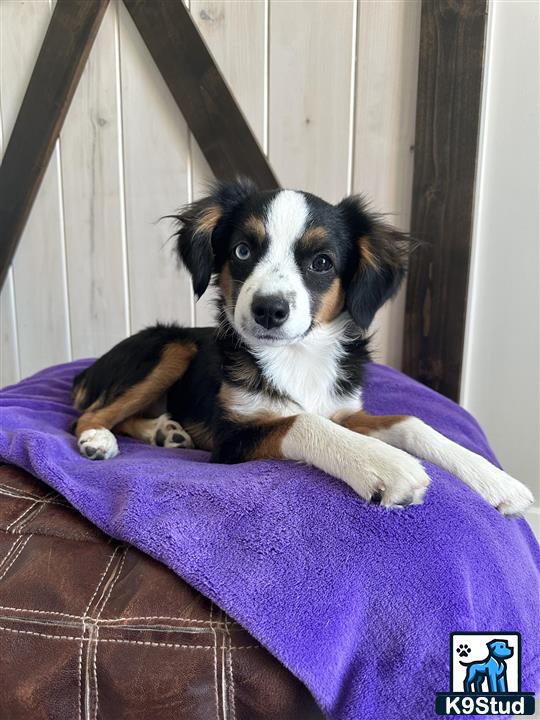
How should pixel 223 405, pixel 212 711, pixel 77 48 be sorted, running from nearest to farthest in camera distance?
pixel 212 711 < pixel 223 405 < pixel 77 48

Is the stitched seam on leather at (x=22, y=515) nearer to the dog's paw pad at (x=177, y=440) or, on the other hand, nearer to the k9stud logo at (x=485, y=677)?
the dog's paw pad at (x=177, y=440)

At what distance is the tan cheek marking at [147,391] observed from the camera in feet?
5.44

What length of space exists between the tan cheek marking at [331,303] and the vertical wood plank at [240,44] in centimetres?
70

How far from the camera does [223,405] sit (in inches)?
55.9

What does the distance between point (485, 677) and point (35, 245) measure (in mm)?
2354

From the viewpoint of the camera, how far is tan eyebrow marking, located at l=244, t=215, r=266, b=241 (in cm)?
131

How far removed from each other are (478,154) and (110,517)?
1.61 meters

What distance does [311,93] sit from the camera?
6.68ft

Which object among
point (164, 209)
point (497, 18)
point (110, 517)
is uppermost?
point (497, 18)

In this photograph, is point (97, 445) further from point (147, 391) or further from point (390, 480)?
point (390, 480)

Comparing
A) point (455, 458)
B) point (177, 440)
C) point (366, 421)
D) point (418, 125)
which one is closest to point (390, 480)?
point (455, 458)

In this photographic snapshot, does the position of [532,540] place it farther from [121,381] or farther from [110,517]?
[121,381]

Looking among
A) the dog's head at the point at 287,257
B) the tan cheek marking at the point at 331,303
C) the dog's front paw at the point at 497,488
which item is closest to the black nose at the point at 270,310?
the dog's head at the point at 287,257

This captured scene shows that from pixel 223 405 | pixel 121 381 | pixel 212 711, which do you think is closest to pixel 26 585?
pixel 212 711
